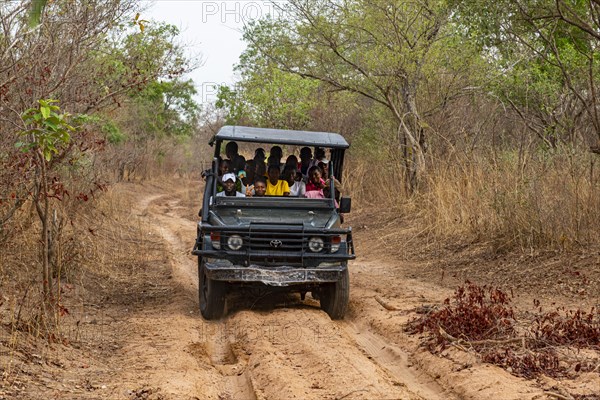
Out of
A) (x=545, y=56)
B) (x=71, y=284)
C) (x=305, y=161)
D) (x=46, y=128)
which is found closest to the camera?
(x=46, y=128)

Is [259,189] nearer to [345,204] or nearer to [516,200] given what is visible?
[345,204]

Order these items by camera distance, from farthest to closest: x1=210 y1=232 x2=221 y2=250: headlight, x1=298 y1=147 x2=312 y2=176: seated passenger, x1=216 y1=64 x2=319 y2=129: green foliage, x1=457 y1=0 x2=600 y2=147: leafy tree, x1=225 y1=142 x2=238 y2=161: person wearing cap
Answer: x1=216 y1=64 x2=319 y2=129: green foliage
x1=457 y1=0 x2=600 y2=147: leafy tree
x1=298 y1=147 x2=312 y2=176: seated passenger
x1=225 y1=142 x2=238 y2=161: person wearing cap
x1=210 y1=232 x2=221 y2=250: headlight

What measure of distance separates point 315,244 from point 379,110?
14.8 m

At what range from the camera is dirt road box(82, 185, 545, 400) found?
662cm

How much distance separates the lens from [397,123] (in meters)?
21.1

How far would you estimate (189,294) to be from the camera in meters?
11.8

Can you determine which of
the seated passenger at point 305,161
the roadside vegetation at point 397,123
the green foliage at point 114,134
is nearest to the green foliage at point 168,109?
the green foliage at point 114,134

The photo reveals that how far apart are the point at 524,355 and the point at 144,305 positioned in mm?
5441

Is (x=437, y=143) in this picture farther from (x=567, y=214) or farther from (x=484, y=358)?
(x=484, y=358)

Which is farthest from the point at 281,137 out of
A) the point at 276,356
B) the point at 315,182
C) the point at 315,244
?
the point at 276,356

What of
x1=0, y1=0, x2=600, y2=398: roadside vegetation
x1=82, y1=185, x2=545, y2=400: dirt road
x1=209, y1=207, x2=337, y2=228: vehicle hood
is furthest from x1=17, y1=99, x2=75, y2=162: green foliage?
x1=209, y1=207, x2=337, y2=228: vehicle hood

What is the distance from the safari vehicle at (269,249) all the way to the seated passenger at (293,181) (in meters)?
0.56

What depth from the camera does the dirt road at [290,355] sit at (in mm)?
6617

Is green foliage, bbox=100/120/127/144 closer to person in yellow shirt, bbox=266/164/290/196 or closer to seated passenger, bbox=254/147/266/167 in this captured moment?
seated passenger, bbox=254/147/266/167
